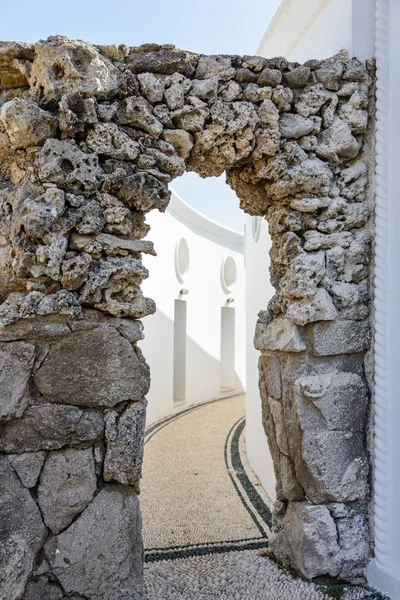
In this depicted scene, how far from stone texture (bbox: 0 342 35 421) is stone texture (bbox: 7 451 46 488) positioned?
0.16 metres

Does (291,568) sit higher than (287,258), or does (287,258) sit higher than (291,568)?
(287,258)

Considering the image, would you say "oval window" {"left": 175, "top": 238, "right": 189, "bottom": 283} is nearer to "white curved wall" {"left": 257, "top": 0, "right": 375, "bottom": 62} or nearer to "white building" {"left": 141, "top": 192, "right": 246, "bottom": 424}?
"white building" {"left": 141, "top": 192, "right": 246, "bottom": 424}

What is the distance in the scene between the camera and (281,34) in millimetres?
3445

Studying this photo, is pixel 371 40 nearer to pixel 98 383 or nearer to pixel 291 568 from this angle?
pixel 98 383

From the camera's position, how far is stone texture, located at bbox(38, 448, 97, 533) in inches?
74.4

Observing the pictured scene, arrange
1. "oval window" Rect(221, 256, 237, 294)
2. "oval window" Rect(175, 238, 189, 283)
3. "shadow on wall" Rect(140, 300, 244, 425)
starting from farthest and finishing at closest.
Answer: "oval window" Rect(221, 256, 237, 294) → "oval window" Rect(175, 238, 189, 283) → "shadow on wall" Rect(140, 300, 244, 425)

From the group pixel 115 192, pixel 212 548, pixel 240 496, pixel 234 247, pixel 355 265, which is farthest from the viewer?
pixel 234 247

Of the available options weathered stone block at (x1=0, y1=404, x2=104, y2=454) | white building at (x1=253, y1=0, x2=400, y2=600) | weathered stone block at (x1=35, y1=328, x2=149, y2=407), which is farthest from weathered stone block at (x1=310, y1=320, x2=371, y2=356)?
weathered stone block at (x1=0, y1=404, x2=104, y2=454)

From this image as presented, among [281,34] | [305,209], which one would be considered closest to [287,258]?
[305,209]

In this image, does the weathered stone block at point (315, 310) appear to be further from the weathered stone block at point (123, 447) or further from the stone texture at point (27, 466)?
the stone texture at point (27, 466)

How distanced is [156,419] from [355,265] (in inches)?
200

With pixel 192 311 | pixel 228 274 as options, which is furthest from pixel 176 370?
pixel 228 274

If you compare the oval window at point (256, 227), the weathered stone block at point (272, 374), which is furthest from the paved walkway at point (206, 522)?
the oval window at point (256, 227)

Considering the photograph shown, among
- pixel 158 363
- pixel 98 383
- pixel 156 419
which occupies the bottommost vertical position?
pixel 156 419
